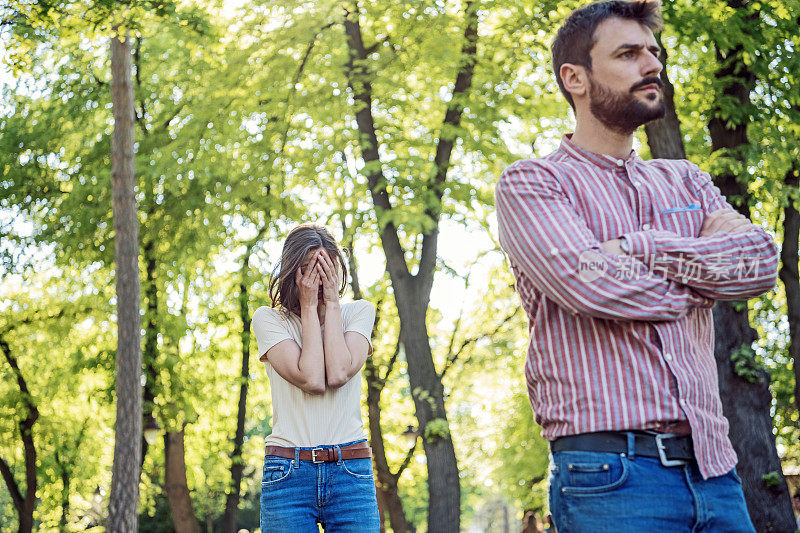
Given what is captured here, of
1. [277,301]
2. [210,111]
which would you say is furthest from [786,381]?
[277,301]

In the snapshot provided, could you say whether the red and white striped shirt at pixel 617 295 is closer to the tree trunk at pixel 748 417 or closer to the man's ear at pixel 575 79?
the man's ear at pixel 575 79

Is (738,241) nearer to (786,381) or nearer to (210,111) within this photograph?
(210,111)

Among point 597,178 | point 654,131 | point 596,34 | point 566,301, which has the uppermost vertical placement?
point 654,131

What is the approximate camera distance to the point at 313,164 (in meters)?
12.7

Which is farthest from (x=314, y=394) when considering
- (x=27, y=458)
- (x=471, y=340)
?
(x=27, y=458)

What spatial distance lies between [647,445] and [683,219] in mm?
687

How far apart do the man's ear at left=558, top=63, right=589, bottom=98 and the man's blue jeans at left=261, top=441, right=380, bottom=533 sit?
5.87ft

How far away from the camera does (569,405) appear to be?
2137 millimetres

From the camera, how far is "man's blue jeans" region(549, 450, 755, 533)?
2021 millimetres

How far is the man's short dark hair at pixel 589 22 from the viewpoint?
98.7 inches

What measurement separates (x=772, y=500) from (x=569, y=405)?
9.23 m

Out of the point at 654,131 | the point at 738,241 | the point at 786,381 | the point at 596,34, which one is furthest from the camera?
the point at 786,381

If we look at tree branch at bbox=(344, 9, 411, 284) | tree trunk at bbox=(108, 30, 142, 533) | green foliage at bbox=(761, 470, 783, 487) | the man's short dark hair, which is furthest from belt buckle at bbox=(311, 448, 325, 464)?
tree trunk at bbox=(108, 30, 142, 533)

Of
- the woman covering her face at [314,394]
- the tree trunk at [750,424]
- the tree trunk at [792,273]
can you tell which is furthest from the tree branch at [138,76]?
the woman covering her face at [314,394]
